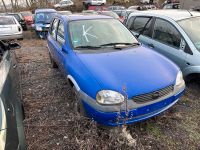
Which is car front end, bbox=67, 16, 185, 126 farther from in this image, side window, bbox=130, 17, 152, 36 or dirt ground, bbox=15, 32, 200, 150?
side window, bbox=130, 17, 152, 36

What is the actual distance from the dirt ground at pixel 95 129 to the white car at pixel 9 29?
7.41 m

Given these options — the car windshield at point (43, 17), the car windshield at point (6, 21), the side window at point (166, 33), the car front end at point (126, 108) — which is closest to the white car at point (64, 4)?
the car windshield at point (43, 17)

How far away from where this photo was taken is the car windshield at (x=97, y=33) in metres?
4.06

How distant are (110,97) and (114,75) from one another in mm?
398

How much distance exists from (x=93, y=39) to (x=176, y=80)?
1.69 meters

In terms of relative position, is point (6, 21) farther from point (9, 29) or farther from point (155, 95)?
point (155, 95)

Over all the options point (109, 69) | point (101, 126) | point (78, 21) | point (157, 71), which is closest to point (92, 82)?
point (109, 69)

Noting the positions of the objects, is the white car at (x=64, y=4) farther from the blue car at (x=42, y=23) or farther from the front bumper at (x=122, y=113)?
the front bumper at (x=122, y=113)

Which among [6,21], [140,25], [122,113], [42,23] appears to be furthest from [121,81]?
[42,23]

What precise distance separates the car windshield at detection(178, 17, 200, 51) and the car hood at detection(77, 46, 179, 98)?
42.5 inches

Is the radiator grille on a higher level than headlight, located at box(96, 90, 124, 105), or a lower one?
lower

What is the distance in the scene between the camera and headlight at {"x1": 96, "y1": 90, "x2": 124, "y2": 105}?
2887 millimetres

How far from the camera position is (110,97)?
2.90m

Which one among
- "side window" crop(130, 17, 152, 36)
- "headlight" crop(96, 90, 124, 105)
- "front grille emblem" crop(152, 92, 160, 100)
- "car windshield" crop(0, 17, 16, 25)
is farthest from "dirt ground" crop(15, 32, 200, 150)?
"car windshield" crop(0, 17, 16, 25)
